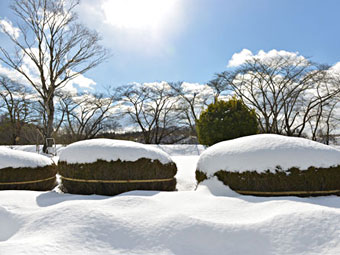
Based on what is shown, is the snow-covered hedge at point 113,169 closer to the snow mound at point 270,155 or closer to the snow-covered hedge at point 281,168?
the snow mound at point 270,155

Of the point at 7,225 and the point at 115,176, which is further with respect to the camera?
the point at 115,176

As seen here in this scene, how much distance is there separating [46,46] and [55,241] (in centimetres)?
1643

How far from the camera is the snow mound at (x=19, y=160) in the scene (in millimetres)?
4379

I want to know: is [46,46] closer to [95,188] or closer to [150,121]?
[150,121]

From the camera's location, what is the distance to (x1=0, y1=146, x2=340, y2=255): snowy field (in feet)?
6.76

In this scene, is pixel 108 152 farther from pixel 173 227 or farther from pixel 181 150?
pixel 181 150

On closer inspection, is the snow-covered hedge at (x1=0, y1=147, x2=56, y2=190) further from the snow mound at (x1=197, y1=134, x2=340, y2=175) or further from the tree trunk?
the tree trunk

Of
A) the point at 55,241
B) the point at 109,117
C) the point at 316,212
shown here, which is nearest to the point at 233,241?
the point at 316,212

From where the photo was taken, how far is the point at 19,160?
14.7ft

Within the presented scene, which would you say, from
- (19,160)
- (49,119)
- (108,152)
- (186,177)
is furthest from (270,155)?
(49,119)

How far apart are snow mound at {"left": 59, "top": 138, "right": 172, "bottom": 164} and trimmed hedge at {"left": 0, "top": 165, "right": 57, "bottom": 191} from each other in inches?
32.7

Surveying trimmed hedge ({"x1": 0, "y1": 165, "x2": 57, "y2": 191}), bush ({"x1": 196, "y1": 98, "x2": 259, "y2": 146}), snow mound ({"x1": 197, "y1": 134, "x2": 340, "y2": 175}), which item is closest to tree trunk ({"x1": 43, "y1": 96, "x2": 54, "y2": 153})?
bush ({"x1": 196, "y1": 98, "x2": 259, "y2": 146})

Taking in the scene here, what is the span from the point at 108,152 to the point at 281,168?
2920 mm

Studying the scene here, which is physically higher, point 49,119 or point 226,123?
point 49,119
